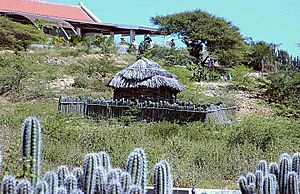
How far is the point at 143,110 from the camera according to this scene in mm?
14234

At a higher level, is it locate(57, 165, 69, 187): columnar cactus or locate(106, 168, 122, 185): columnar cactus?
locate(106, 168, 122, 185): columnar cactus

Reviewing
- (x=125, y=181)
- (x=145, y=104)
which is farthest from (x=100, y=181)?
(x=145, y=104)

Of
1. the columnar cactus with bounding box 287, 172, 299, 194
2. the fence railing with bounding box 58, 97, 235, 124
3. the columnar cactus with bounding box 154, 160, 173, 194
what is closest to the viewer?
the columnar cactus with bounding box 154, 160, 173, 194

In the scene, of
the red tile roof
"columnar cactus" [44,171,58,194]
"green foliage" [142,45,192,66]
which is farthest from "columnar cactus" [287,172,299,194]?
the red tile roof

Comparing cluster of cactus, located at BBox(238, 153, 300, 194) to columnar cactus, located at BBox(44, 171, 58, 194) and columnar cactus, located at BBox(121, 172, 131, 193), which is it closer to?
columnar cactus, located at BBox(121, 172, 131, 193)

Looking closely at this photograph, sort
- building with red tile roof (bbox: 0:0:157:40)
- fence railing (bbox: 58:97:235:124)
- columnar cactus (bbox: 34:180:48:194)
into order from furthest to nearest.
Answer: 1. building with red tile roof (bbox: 0:0:157:40)
2. fence railing (bbox: 58:97:235:124)
3. columnar cactus (bbox: 34:180:48:194)

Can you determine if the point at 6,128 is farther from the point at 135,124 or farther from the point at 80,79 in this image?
the point at 80,79

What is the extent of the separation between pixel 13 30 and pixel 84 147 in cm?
1699

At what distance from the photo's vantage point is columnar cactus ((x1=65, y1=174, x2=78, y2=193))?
13.3ft

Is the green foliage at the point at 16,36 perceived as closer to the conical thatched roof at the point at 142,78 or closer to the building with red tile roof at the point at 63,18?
the building with red tile roof at the point at 63,18

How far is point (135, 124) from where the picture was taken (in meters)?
13.1

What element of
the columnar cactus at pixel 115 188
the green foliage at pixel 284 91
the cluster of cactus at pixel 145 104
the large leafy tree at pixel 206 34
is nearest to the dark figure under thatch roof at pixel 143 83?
the cluster of cactus at pixel 145 104

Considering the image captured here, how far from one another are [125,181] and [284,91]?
17073 mm

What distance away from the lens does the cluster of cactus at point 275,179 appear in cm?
479
